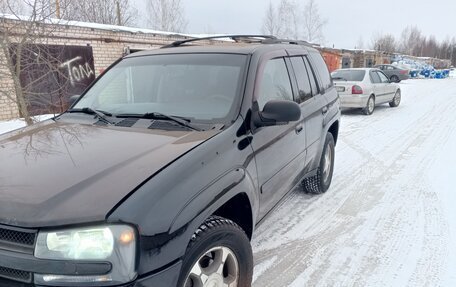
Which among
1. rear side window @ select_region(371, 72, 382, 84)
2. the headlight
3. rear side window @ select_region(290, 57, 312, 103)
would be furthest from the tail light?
the headlight

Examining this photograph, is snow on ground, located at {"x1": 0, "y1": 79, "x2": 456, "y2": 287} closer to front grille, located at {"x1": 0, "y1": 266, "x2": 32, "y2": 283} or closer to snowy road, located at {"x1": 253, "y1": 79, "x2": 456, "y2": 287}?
snowy road, located at {"x1": 253, "y1": 79, "x2": 456, "y2": 287}

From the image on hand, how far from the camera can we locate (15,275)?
5.23ft

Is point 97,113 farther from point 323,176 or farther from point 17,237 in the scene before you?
point 323,176

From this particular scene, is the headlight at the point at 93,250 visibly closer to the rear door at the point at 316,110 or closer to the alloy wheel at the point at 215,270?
the alloy wheel at the point at 215,270

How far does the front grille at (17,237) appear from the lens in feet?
5.21

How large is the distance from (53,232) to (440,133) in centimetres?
935

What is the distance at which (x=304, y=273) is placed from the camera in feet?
9.84

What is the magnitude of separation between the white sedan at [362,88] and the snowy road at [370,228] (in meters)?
4.85

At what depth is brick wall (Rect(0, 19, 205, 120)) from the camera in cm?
926

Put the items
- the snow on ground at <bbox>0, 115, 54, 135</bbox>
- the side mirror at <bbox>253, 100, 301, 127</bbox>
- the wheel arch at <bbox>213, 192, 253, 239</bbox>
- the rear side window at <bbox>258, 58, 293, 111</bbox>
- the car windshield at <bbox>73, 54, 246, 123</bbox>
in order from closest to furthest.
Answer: the wheel arch at <bbox>213, 192, 253, 239</bbox> → the side mirror at <bbox>253, 100, 301, 127</bbox> → the car windshield at <bbox>73, 54, 246, 123</bbox> → the rear side window at <bbox>258, 58, 293, 111</bbox> → the snow on ground at <bbox>0, 115, 54, 135</bbox>

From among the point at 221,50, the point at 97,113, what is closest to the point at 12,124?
the point at 97,113

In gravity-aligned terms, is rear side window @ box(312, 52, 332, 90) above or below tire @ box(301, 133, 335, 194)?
above

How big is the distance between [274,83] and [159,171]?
1.75 metres

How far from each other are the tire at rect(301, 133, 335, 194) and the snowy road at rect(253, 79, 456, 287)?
0.11 metres
